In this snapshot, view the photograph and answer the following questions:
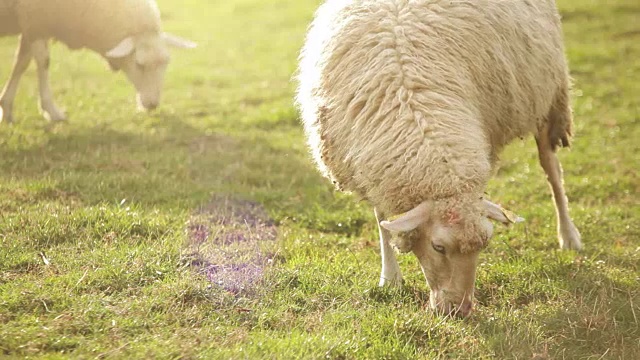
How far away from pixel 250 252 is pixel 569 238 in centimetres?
268

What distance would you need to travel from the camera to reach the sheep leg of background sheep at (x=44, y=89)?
9070 mm

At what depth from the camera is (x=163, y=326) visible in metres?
3.88

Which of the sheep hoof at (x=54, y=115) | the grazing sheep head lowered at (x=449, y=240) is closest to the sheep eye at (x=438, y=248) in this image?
the grazing sheep head lowered at (x=449, y=240)

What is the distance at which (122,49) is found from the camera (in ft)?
28.5

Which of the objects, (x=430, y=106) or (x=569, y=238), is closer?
(x=430, y=106)

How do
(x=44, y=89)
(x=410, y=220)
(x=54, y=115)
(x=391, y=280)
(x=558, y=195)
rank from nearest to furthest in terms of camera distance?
1. (x=410, y=220)
2. (x=391, y=280)
3. (x=558, y=195)
4. (x=54, y=115)
5. (x=44, y=89)

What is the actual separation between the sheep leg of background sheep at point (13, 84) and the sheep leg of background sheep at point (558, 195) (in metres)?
5.88

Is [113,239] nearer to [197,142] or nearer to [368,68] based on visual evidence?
[368,68]

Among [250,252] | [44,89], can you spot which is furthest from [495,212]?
[44,89]

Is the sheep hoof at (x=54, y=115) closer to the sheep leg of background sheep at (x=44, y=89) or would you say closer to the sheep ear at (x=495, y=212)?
the sheep leg of background sheep at (x=44, y=89)

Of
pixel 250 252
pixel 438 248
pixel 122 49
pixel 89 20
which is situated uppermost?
pixel 89 20

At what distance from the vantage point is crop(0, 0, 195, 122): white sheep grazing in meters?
8.52

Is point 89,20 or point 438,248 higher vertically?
point 89,20

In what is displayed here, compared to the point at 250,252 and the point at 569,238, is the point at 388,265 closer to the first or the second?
the point at 250,252
